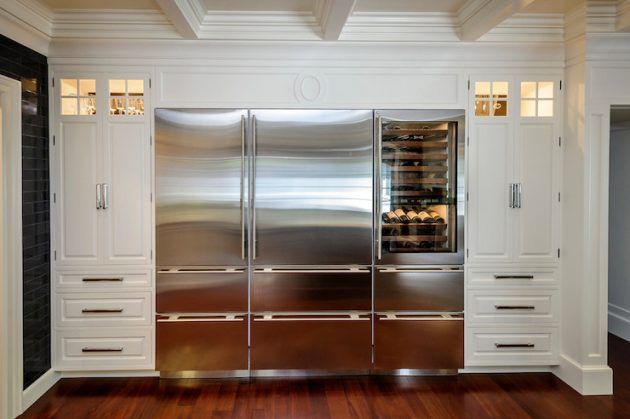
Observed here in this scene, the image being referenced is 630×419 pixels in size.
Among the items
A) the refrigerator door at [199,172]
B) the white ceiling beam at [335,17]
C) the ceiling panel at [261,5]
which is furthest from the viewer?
the refrigerator door at [199,172]

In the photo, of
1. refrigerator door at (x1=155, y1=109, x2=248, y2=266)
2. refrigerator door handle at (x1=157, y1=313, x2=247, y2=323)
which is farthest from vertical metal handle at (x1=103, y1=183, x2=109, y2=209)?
refrigerator door handle at (x1=157, y1=313, x2=247, y2=323)

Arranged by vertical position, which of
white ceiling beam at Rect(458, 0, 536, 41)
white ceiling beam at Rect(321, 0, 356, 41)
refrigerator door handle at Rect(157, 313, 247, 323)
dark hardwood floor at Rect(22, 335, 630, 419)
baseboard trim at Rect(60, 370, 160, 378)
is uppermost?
white ceiling beam at Rect(458, 0, 536, 41)

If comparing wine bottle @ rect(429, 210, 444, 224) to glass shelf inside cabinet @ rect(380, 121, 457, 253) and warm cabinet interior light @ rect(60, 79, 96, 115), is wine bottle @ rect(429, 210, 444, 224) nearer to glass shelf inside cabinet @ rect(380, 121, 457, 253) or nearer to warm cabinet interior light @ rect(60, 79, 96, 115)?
glass shelf inside cabinet @ rect(380, 121, 457, 253)

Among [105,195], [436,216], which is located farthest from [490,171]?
[105,195]

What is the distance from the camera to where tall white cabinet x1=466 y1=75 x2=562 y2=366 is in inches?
138

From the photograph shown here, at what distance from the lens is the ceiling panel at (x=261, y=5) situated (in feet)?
10.3

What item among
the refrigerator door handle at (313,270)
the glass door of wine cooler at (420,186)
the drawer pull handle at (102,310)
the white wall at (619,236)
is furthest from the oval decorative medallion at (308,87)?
the white wall at (619,236)

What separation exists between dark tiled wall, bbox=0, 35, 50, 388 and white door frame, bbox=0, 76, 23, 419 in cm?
10

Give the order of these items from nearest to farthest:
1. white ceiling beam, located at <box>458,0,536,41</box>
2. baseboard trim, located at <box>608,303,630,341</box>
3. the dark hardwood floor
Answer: white ceiling beam, located at <box>458,0,536,41</box>, the dark hardwood floor, baseboard trim, located at <box>608,303,630,341</box>

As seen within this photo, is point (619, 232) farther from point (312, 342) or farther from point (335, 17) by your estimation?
point (335, 17)

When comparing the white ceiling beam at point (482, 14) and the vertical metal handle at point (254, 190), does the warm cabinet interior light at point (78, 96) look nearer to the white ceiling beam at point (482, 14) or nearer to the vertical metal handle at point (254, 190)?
the vertical metal handle at point (254, 190)

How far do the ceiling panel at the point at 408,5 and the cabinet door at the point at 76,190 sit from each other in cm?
210

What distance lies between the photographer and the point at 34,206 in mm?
3205

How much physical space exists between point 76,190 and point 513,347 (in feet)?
11.3
